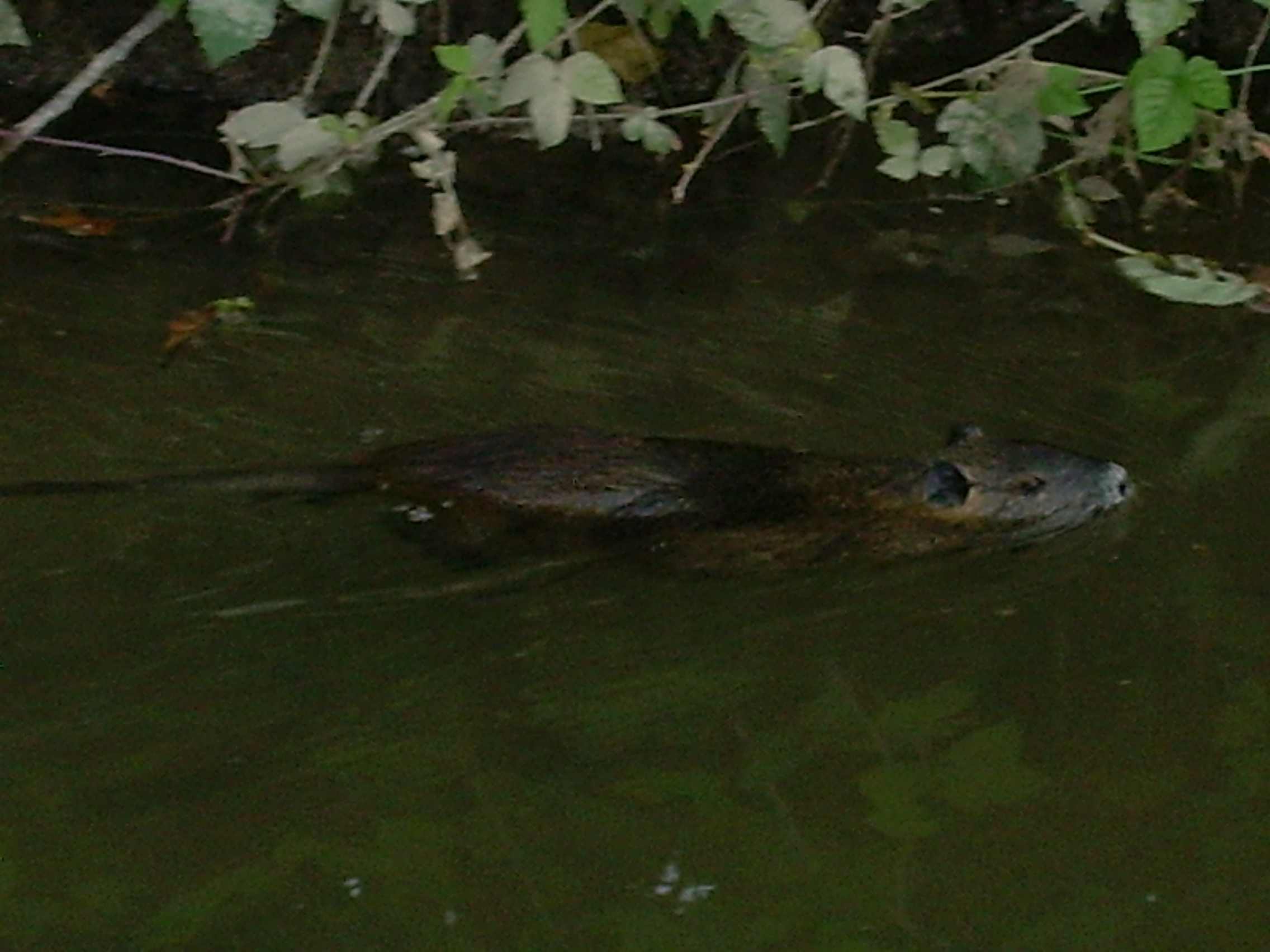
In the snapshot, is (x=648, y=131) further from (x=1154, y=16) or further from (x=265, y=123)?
(x=1154, y=16)

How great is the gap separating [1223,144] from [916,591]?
1.63 metres

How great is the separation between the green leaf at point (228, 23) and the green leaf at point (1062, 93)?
5.50ft

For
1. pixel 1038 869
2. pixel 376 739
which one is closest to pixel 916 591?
pixel 1038 869

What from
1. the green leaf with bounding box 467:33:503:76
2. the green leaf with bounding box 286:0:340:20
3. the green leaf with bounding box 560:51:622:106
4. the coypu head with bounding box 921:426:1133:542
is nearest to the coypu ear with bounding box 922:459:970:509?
the coypu head with bounding box 921:426:1133:542

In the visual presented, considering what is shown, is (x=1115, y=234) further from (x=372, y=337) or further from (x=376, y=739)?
(x=376, y=739)

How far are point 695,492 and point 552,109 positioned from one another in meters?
0.73

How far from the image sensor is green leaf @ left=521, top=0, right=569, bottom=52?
2.90 meters

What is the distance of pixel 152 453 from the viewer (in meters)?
3.61

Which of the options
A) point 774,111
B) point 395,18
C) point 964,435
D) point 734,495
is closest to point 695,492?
point 734,495

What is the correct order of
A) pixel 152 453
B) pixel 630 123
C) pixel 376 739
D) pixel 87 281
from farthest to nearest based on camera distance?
pixel 87 281 → pixel 630 123 → pixel 152 453 → pixel 376 739

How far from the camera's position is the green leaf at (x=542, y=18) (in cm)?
290

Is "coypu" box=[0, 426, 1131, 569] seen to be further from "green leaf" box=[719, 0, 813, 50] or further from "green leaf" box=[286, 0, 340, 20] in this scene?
"green leaf" box=[286, 0, 340, 20]

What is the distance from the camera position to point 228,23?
8.72 ft

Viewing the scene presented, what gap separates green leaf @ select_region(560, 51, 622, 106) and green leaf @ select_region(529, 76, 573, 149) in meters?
0.02
